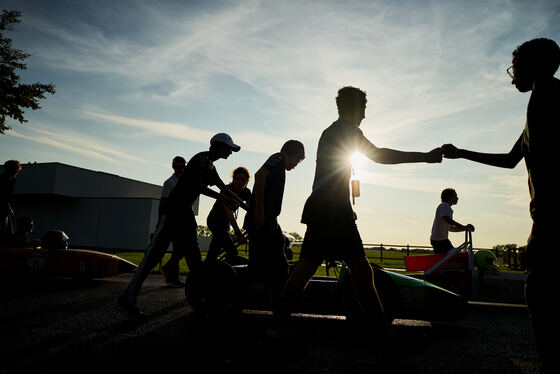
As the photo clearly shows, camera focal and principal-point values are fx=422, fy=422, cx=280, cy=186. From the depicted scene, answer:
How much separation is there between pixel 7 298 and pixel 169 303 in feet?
6.63

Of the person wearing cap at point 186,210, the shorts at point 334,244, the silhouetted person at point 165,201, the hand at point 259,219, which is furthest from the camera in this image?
the silhouetted person at point 165,201

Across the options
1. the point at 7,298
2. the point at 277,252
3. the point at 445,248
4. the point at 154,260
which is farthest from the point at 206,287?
the point at 445,248

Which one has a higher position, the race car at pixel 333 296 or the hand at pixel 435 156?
the hand at pixel 435 156

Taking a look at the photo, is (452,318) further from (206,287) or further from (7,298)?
(7,298)

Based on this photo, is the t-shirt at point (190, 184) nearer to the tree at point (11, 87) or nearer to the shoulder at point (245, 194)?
the shoulder at point (245, 194)

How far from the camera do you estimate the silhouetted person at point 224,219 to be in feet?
20.1

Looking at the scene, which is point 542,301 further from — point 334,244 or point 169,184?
point 169,184

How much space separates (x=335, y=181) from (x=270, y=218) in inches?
36.7

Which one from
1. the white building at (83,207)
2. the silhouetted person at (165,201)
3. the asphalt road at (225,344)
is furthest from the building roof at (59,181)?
the asphalt road at (225,344)

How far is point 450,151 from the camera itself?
9.84ft

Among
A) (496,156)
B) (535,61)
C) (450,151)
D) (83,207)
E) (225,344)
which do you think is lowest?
(225,344)

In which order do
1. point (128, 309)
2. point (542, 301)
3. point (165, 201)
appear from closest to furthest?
point (542, 301)
point (128, 309)
point (165, 201)

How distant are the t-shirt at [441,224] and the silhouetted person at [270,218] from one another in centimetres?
370

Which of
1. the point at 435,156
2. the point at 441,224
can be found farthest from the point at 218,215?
the point at 435,156
